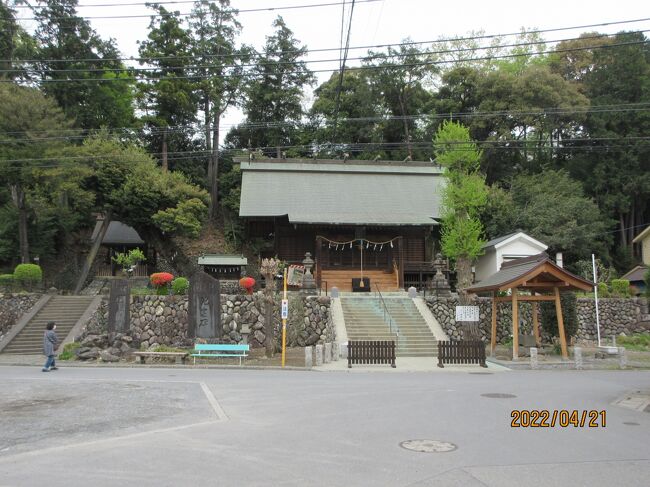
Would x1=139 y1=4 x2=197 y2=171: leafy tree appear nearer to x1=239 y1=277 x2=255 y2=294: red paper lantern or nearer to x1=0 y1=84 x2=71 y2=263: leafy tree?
x1=0 y1=84 x2=71 y2=263: leafy tree

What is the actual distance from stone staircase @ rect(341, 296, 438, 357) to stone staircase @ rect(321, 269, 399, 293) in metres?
3.89

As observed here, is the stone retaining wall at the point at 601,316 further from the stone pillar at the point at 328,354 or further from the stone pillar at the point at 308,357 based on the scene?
the stone pillar at the point at 308,357

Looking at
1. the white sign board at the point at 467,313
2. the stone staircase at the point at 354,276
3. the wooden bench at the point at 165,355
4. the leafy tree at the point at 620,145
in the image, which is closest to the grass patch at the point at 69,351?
the wooden bench at the point at 165,355

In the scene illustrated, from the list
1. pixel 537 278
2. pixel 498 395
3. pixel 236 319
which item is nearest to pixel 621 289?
pixel 537 278

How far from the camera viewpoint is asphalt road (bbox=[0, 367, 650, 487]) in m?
5.61

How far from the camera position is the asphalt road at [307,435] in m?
5.61

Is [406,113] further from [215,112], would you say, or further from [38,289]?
[38,289]

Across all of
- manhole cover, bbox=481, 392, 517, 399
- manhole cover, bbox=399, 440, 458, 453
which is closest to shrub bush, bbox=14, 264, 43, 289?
manhole cover, bbox=481, 392, 517, 399

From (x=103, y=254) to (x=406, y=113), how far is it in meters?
30.0

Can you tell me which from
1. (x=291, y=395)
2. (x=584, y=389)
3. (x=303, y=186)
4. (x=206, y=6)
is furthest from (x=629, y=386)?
(x=206, y=6)

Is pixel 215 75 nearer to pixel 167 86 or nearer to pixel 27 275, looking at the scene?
pixel 167 86

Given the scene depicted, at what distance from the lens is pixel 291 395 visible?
434 inches
